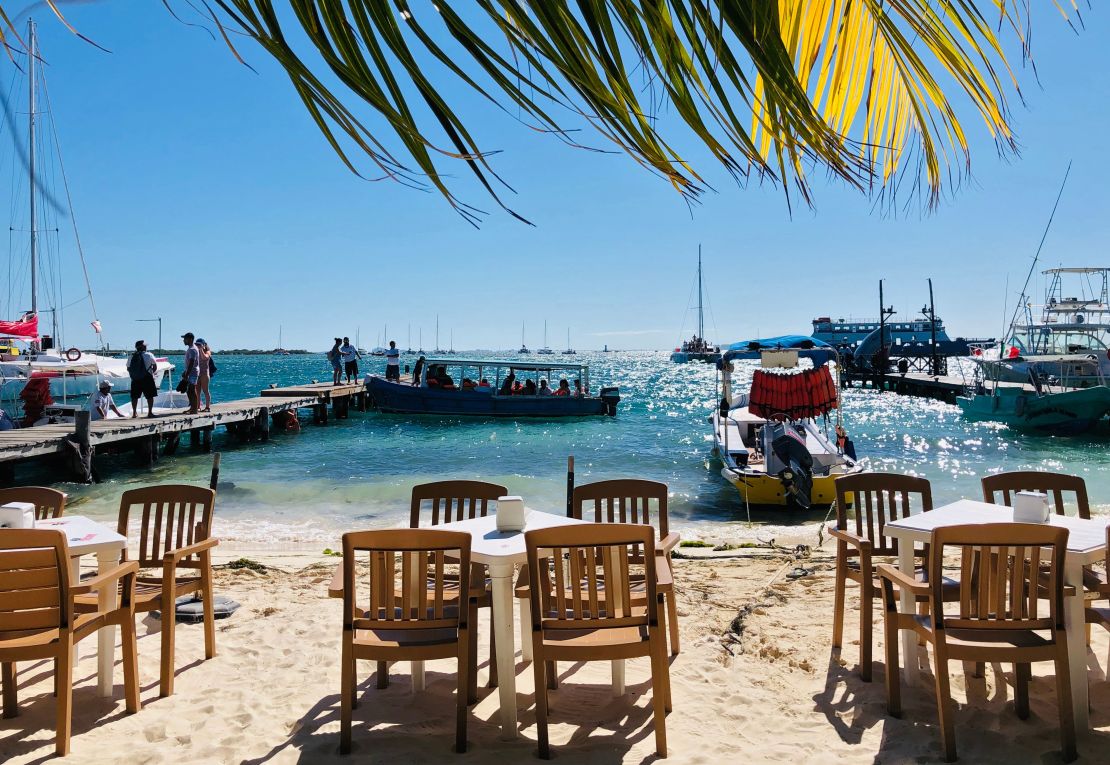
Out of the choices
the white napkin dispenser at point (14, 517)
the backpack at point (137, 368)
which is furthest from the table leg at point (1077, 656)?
the backpack at point (137, 368)

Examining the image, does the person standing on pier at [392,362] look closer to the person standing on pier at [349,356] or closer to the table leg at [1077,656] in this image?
the person standing on pier at [349,356]

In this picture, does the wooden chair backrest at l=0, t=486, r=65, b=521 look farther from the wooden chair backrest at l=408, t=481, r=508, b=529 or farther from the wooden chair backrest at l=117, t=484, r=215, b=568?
the wooden chair backrest at l=408, t=481, r=508, b=529

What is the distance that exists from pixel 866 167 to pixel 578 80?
0.36 metres

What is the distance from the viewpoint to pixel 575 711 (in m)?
3.64

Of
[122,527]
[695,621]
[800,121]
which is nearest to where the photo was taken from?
[800,121]

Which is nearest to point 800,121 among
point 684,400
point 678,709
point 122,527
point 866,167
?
point 866,167

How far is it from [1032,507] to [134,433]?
602 inches

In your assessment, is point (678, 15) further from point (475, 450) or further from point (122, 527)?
point (475, 450)

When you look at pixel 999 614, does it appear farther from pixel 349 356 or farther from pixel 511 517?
pixel 349 356

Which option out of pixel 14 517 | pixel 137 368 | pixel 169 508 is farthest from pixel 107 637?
pixel 137 368

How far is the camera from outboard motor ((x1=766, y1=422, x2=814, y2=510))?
10953mm

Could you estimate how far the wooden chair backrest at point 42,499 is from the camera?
14.4 feet

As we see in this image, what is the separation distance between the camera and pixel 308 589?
5.88 meters

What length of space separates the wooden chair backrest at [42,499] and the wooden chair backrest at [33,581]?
146cm
